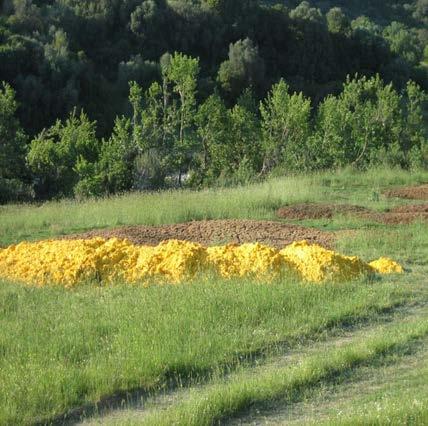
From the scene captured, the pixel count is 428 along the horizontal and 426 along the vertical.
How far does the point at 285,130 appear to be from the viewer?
27.2 meters

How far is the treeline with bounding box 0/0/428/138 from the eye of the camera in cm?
4084

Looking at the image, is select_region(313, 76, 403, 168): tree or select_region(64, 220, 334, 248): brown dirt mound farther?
select_region(313, 76, 403, 168): tree

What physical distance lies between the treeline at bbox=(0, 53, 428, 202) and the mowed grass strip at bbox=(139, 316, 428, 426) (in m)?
16.2

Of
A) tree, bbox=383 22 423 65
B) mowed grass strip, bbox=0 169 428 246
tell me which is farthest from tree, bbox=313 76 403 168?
tree, bbox=383 22 423 65

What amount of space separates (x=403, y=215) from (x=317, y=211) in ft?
6.72

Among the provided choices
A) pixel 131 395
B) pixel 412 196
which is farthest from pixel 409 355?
pixel 412 196

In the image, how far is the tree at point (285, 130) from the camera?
1042 inches

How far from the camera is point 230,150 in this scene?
27.0 metres

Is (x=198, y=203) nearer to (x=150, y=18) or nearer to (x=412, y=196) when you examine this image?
(x=412, y=196)

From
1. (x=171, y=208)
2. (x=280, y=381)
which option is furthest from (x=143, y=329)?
(x=171, y=208)

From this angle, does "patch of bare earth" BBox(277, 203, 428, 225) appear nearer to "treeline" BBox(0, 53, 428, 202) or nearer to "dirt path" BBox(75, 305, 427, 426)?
"treeline" BBox(0, 53, 428, 202)

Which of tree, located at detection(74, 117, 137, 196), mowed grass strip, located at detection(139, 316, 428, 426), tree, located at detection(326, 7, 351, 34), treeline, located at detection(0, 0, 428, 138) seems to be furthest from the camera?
tree, located at detection(326, 7, 351, 34)

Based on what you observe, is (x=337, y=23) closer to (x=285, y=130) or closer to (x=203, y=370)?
(x=285, y=130)

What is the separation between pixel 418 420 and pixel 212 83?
4231cm
